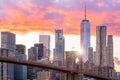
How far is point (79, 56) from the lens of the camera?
42156 mm

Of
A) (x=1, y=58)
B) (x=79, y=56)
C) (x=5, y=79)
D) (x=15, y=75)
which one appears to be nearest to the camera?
(x=79, y=56)

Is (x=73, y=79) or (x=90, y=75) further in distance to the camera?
(x=90, y=75)

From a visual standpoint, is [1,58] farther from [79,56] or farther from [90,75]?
[79,56]

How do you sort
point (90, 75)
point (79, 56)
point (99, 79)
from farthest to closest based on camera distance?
1. point (99, 79)
2. point (90, 75)
3. point (79, 56)

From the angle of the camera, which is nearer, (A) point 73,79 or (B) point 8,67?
(A) point 73,79

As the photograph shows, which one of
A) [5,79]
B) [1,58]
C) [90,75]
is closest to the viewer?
[1,58]

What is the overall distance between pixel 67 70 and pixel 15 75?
104 metres

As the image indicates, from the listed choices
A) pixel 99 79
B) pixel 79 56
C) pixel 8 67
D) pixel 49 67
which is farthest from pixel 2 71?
pixel 79 56

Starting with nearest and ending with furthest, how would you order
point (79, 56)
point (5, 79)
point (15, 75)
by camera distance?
point (79, 56), point (5, 79), point (15, 75)

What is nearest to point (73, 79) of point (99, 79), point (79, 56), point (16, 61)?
point (16, 61)

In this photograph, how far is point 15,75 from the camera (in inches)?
7057

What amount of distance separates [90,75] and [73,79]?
494 inches

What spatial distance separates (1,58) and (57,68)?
1183cm

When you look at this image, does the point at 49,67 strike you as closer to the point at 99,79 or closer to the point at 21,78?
the point at 99,79
